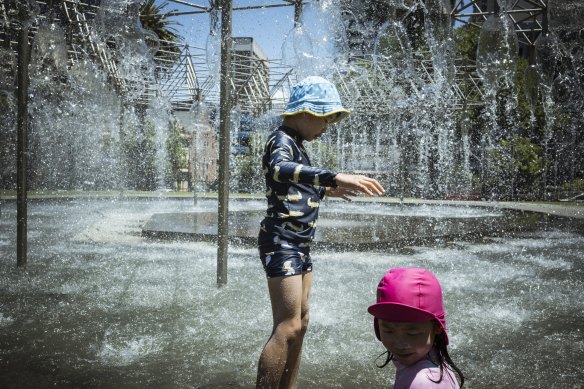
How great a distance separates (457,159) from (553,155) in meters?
5.79

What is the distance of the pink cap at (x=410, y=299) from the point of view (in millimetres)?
1545

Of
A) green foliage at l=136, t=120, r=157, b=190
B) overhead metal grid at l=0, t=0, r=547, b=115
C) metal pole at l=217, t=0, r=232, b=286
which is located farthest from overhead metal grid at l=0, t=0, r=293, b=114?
green foliage at l=136, t=120, r=157, b=190

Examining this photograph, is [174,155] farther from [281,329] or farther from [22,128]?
[281,329]

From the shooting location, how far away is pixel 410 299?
60.9 inches

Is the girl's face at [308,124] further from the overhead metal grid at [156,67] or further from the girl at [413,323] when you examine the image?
the overhead metal grid at [156,67]

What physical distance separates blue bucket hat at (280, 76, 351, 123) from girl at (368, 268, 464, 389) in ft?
3.48

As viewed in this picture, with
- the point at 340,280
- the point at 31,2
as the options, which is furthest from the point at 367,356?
the point at 31,2

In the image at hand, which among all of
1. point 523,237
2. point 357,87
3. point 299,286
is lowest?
point 523,237

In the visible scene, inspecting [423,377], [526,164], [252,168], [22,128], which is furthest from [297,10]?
[526,164]

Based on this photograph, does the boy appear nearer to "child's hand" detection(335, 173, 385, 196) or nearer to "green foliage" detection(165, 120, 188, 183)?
"child's hand" detection(335, 173, 385, 196)

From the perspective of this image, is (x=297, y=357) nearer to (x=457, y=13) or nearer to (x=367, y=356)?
(x=367, y=356)

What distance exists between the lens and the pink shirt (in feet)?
5.05

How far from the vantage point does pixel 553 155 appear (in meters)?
32.8

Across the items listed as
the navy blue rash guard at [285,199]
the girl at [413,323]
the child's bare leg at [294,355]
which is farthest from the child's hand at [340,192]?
the girl at [413,323]
